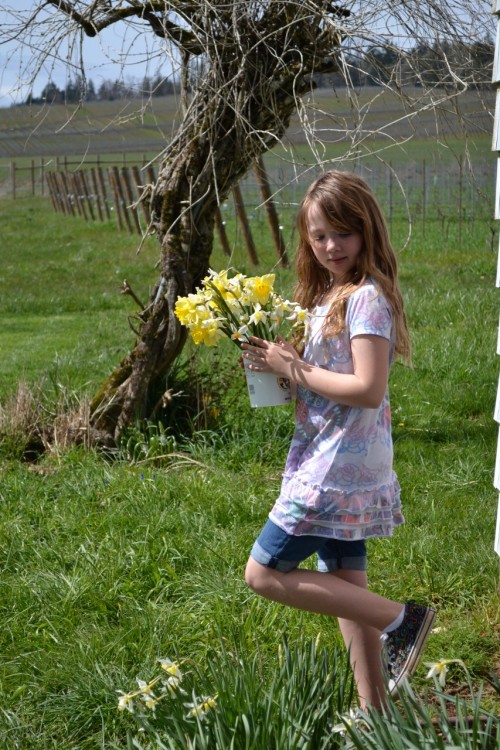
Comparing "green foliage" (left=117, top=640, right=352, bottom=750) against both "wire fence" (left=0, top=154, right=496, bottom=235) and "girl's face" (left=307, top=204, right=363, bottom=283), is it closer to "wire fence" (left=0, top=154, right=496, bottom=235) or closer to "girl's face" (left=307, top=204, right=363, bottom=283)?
"girl's face" (left=307, top=204, right=363, bottom=283)

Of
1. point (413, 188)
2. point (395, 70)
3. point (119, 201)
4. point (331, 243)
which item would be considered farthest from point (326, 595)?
point (413, 188)

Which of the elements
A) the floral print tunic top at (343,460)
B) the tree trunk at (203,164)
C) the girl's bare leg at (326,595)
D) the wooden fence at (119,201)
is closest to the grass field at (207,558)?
the girl's bare leg at (326,595)

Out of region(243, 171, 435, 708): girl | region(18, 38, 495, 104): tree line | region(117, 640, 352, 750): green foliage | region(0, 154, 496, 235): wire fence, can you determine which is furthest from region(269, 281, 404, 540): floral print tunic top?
region(18, 38, 495, 104): tree line

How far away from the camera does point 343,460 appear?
2.69 metres

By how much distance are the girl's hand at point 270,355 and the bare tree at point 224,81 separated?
1628 mm

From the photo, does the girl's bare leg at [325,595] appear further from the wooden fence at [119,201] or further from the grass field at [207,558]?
the wooden fence at [119,201]

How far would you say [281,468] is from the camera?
525cm

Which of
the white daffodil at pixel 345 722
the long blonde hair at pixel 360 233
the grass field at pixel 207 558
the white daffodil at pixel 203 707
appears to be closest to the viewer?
the white daffodil at pixel 345 722

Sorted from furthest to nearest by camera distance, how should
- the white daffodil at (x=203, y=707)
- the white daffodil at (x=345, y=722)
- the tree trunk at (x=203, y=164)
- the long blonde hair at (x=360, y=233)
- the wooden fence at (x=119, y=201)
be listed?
the wooden fence at (x=119, y=201)
the tree trunk at (x=203, y=164)
the long blonde hair at (x=360, y=233)
the white daffodil at (x=203, y=707)
the white daffodil at (x=345, y=722)

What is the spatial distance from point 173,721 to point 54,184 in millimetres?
34656

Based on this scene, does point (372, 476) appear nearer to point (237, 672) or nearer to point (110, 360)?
point (237, 672)

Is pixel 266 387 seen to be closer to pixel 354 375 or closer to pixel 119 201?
pixel 354 375

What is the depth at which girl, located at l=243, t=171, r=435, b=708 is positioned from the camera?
2.68 m

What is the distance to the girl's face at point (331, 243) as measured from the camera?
2791 mm
